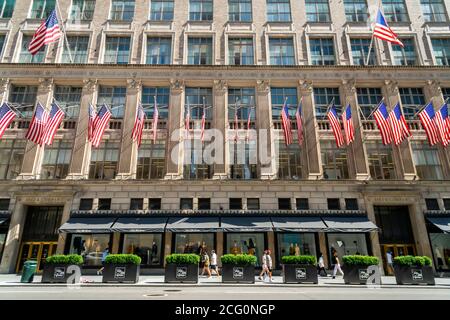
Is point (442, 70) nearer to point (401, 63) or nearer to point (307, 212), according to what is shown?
point (401, 63)

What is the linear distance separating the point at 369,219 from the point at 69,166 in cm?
2361

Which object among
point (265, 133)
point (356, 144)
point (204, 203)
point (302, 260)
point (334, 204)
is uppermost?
point (265, 133)

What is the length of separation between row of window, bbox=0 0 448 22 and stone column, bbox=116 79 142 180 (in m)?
7.79

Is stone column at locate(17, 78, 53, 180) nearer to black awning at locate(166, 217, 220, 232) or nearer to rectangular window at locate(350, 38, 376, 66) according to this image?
black awning at locate(166, 217, 220, 232)

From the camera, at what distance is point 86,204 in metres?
22.2

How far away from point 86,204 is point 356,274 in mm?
19095

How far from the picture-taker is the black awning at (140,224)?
66.7 feet

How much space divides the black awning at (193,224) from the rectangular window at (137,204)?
8.98 ft

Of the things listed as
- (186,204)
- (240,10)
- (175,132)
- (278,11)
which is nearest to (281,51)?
(278,11)

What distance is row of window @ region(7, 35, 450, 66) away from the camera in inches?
1046

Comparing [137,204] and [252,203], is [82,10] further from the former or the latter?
[252,203]

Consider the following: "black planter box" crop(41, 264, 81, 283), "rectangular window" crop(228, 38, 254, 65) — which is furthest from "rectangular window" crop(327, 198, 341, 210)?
"black planter box" crop(41, 264, 81, 283)

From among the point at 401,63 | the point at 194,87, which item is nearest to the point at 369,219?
the point at 401,63

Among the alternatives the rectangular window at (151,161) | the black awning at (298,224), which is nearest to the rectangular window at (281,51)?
Result: the rectangular window at (151,161)
